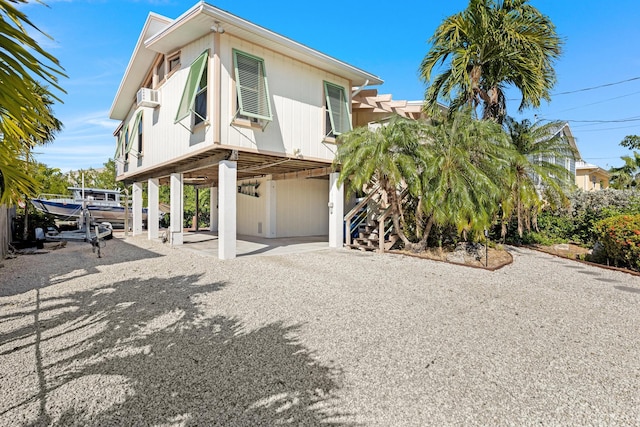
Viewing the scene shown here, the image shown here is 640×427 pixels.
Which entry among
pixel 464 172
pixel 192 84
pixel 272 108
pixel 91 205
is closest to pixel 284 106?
pixel 272 108

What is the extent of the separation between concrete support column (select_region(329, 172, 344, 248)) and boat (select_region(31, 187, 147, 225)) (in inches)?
526

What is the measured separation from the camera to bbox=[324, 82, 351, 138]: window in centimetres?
1055

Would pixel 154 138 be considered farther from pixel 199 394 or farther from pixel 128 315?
pixel 199 394

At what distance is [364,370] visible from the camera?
312 cm

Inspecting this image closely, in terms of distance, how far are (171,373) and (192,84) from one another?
24.6ft

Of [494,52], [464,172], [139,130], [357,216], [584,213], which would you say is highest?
[494,52]

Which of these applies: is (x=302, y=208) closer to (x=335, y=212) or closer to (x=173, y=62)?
(x=335, y=212)

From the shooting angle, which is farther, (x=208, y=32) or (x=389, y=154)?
(x=389, y=154)

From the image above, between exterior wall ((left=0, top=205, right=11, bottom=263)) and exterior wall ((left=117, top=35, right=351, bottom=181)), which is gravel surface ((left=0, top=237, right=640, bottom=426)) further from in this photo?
exterior wall ((left=117, top=35, right=351, bottom=181))

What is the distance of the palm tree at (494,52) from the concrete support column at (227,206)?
24.1 feet

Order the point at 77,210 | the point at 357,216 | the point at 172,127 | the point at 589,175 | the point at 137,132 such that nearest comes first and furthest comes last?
the point at 172,127 → the point at 357,216 → the point at 137,132 → the point at 77,210 → the point at 589,175

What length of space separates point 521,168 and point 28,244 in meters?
16.2

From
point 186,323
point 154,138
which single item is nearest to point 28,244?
point 154,138

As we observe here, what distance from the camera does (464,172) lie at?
327 inches
